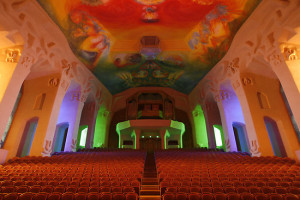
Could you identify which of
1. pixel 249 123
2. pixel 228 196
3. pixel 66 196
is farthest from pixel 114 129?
pixel 228 196

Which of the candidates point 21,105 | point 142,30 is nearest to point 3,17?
point 21,105

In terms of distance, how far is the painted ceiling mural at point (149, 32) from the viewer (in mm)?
10391

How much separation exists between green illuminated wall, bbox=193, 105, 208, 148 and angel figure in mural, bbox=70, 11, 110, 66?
458 inches

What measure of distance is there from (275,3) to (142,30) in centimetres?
799

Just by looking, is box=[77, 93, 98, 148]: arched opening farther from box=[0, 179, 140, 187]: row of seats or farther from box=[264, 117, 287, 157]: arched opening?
box=[264, 117, 287, 157]: arched opening

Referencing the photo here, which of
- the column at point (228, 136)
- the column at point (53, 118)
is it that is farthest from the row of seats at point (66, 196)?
the column at point (228, 136)

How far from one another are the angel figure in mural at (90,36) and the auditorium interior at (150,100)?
0.26 ft

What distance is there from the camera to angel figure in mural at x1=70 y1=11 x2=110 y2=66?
36.1 feet

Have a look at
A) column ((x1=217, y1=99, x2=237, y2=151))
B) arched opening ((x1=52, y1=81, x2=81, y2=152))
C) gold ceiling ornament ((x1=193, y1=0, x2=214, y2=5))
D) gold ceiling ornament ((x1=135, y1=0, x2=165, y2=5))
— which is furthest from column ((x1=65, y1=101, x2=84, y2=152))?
column ((x1=217, y1=99, x2=237, y2=151))

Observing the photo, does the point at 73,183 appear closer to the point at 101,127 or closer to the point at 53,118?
the point at 53,118

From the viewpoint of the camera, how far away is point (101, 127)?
19.2 m

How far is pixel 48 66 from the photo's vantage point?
12.0 metres

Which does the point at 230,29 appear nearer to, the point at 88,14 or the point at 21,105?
the point at 88,14

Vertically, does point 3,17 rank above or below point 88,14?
below
